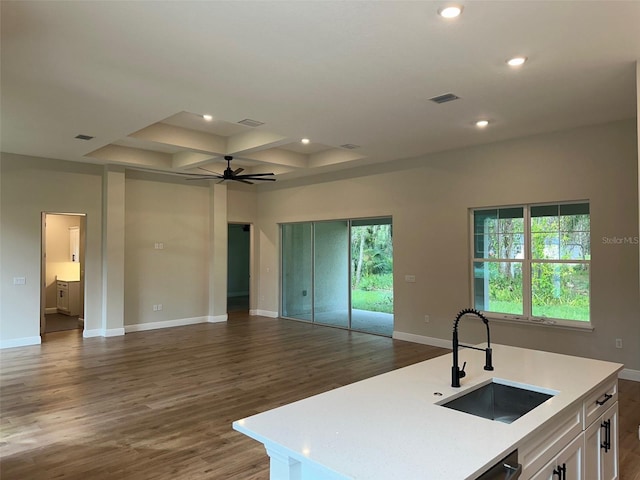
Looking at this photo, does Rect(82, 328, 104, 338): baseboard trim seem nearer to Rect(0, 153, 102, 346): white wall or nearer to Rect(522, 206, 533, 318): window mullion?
Rect(0, 153, 102, 346): white wall

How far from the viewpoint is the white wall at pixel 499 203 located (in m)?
5.14

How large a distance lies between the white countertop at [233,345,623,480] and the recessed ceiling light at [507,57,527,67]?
2.45 metres

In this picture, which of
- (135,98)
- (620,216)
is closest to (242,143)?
(135,98)

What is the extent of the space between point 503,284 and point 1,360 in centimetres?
741

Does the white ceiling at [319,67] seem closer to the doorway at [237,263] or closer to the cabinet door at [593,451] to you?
the cabinet door at [593,451]

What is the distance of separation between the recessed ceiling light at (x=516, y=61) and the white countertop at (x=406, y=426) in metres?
2.45

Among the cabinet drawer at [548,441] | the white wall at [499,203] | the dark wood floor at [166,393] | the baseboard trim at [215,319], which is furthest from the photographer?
the baseboard trim at [215,319]

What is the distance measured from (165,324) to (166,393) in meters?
4.30

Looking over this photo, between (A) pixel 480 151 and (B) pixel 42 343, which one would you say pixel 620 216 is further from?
(B) pixel 42 343

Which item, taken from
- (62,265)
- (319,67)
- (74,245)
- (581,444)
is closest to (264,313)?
(74,245)

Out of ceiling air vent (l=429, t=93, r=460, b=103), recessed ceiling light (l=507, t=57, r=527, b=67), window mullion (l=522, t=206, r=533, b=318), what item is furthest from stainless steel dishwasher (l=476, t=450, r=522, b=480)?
window mullion (l=522, t=206, r=533, b=318)

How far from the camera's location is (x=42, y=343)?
23.2 feet

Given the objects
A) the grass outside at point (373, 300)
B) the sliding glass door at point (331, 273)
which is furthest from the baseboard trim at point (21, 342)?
the grass outside at point (373, 300)

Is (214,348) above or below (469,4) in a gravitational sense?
below
